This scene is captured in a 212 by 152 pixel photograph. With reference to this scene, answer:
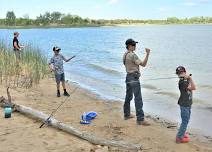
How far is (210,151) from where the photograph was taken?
7.59 metres

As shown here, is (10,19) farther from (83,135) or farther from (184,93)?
(184,93)

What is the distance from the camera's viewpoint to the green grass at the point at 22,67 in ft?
48.1

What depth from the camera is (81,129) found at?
8.65 metres

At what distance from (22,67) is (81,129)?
9362 mm

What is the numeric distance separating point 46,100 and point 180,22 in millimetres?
152538

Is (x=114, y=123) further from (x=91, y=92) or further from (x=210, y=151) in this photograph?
(x=91, y=92)

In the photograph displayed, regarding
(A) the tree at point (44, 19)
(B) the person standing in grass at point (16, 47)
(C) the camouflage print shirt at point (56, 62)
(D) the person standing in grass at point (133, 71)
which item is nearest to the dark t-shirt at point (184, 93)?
(D) the person standing in grass at point (133, 71)

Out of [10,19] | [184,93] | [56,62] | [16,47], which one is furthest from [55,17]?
[184,93]

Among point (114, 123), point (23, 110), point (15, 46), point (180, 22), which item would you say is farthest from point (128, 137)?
point (180, 22)

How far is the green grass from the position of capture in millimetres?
14662

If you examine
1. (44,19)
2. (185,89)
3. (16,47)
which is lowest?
(44,19)

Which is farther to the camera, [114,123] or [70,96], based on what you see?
[70,96]

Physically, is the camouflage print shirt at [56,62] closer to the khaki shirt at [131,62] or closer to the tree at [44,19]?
the khaki shirt at [131,62]

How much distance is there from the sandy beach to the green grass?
9.72 feet
